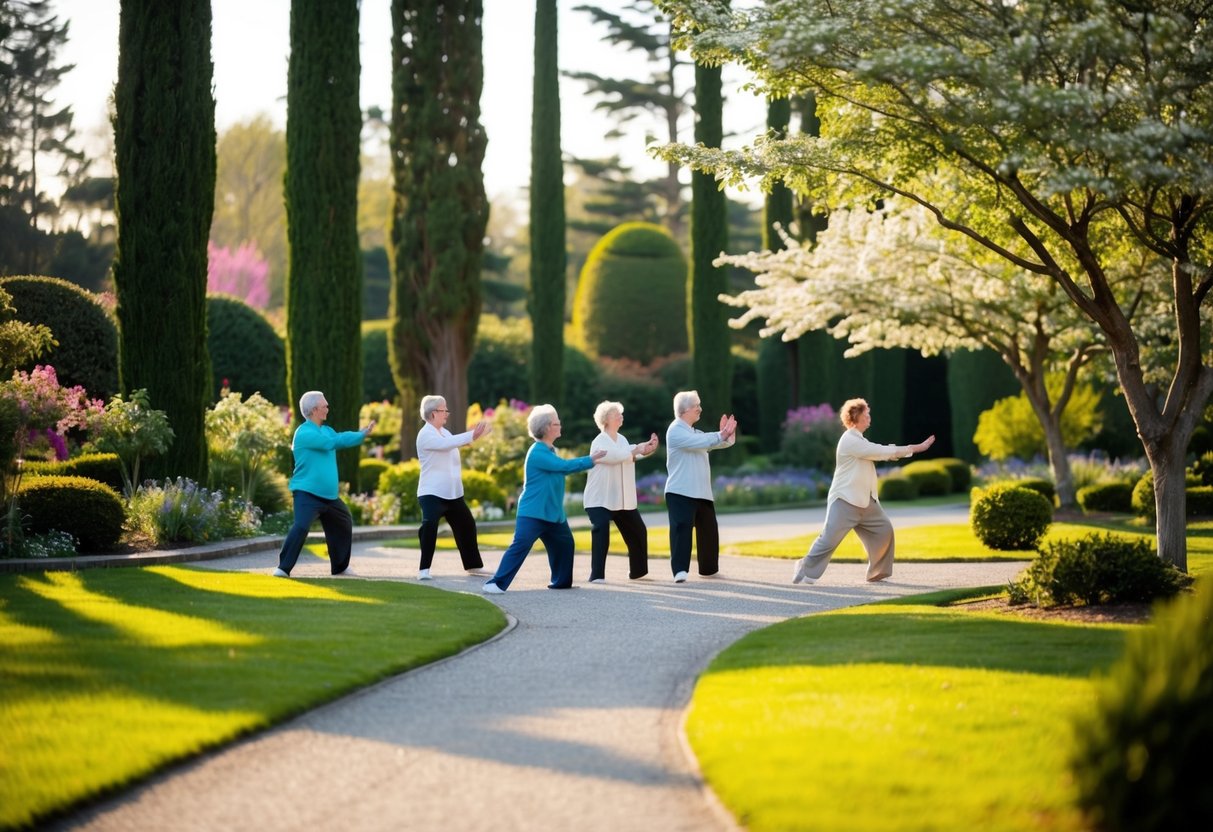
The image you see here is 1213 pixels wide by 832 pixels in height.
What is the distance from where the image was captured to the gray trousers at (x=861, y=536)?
12484 millimetres

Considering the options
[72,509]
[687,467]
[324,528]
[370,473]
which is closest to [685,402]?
[687,467]

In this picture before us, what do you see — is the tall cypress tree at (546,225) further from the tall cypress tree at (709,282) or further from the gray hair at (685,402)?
the gray hair at (685,402)

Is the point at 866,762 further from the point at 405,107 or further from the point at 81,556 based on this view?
the point at 405,107

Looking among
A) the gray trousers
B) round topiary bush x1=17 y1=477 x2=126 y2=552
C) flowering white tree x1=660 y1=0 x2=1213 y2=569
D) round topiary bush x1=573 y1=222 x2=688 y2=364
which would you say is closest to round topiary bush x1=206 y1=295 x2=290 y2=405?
round topiary bush x1=17 y1=477 x2=126 y2=552

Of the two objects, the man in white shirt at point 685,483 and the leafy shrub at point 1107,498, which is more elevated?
the man in white shirt at point 685,483

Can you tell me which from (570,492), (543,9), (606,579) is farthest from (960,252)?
(543,9)

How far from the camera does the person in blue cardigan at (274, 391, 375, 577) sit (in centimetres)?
1241

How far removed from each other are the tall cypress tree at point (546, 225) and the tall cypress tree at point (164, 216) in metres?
14.2

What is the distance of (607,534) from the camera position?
42.6 ft

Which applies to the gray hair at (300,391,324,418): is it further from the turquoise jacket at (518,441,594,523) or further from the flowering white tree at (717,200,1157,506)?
the flowering white tree at (717,200,1157,506)

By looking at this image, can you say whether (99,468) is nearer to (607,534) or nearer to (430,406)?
(430,406)

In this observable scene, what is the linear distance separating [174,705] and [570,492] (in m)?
20.9

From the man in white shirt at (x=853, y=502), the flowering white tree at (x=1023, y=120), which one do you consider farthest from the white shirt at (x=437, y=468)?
the flowering white tree at (x=1023, y=120)

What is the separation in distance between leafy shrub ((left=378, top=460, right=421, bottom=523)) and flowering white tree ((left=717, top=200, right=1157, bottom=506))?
22.3 feet
